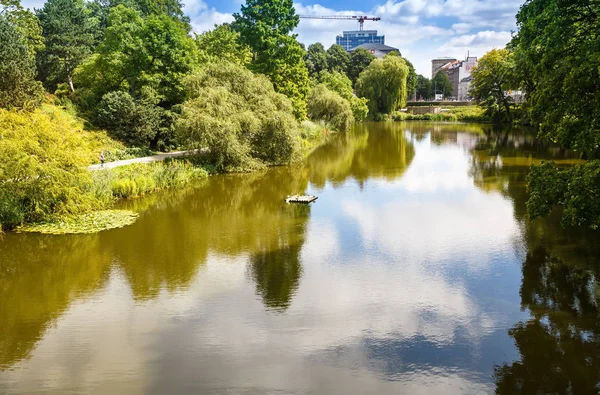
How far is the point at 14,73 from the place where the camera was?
2758 cm

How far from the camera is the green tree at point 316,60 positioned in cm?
9759

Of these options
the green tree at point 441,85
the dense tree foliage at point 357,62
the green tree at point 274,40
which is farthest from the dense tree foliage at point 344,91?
the green tree at point 441,85

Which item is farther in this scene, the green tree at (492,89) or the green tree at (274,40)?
the green tree at (492,89)

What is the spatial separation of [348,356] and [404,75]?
69076mm

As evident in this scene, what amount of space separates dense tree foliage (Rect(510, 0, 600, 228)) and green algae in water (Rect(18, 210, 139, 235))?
14.8 meters

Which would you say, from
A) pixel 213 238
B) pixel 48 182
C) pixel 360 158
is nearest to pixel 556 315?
pixel 213 238

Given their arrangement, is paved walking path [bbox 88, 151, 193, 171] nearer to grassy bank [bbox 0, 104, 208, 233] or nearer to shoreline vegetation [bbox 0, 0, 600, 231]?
shoreline vegetation [bbox 0, 0, 600, 231]

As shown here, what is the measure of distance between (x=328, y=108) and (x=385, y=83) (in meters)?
23.4

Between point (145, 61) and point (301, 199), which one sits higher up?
point (145, 61)

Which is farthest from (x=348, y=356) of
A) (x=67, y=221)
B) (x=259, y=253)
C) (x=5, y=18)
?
(x=5, y=18)

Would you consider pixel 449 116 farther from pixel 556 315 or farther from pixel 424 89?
pixel 556 315

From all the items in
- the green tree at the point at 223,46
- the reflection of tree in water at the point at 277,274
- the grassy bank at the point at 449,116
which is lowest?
the reflection of tree in water at the point at 277,274

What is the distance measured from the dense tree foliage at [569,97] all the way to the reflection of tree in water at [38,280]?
41.9ft

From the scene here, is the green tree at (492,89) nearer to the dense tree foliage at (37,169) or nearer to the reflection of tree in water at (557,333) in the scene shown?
the reflection of tree in water at (557,333)
